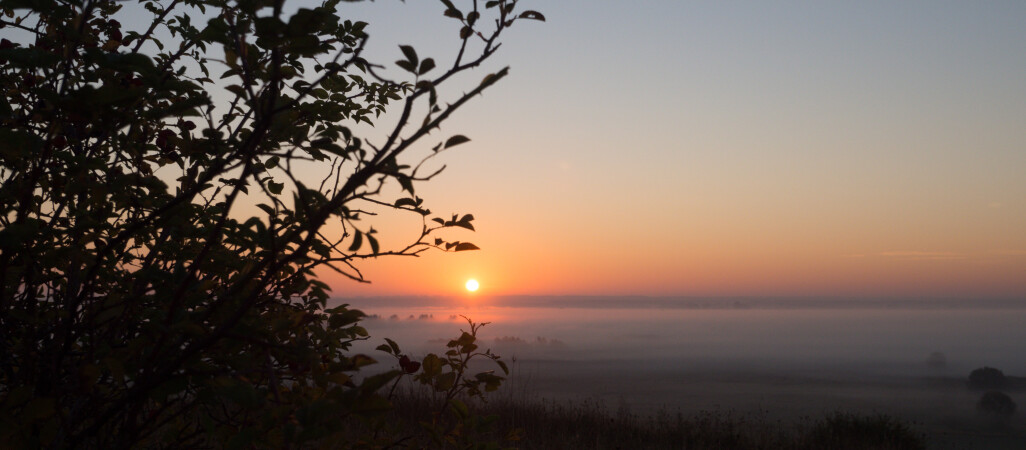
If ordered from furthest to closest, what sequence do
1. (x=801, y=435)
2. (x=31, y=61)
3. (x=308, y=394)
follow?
(x=801, y=435)
(x=308, y=394)
(x=31, y=61)

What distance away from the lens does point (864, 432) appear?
1174cm

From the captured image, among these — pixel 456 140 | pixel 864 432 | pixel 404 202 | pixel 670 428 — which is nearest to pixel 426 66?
pixel 456 140

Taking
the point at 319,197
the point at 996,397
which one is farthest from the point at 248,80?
the point at 996,397

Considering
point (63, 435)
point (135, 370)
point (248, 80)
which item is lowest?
point (63, 435)

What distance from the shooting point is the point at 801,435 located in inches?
427

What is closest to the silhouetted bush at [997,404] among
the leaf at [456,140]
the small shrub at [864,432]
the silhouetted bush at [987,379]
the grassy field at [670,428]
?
the silhouetted bush at [987,379]

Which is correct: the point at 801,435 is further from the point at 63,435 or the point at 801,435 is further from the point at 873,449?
the point at 63,435

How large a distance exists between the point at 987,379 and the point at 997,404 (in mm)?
11421

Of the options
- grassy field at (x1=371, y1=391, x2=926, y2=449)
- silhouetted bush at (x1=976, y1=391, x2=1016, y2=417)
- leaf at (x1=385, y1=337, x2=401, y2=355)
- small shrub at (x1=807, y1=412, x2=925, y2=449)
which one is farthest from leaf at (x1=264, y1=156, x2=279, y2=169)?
silhouetted bush at (x1=976, y1=391, x2=1016, y2=417)

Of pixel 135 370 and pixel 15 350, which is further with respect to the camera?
pixel 15 350

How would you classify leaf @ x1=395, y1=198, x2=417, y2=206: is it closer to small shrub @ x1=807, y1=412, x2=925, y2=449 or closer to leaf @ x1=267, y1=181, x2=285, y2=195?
leaf @ x1=267, y1=181, x2=285, y2=195

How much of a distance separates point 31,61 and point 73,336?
2.48 ft

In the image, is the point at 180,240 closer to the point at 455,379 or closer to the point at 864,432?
the point at 455,379

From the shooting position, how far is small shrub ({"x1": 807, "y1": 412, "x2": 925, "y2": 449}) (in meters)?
10.8
